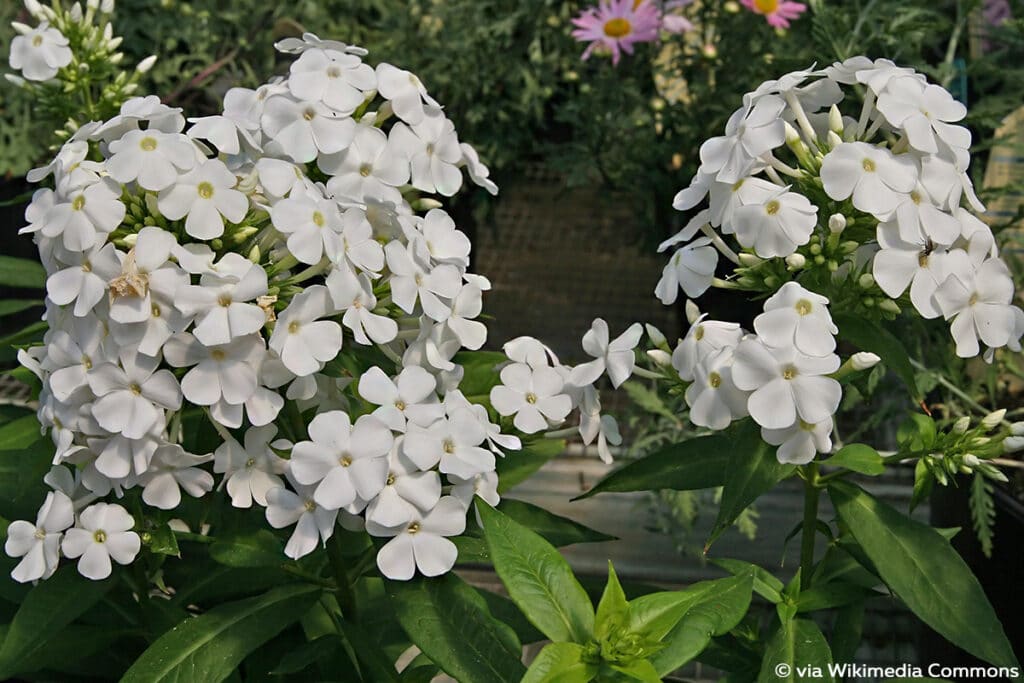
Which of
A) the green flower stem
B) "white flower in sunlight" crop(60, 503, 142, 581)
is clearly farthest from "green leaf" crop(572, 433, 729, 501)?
"white flower in sunlight" crop(60, 503, 142, 581)

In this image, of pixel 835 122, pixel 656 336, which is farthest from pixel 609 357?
pixel 835 122

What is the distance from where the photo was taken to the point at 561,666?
2.56ft

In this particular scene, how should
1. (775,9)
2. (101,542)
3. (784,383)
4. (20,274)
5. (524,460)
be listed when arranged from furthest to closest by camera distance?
(775,9) < (20,274) < (524,460) < (101,542) < (784,383)

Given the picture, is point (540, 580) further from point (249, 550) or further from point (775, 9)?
point (775, 9)

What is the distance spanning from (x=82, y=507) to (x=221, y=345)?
22 centimetres

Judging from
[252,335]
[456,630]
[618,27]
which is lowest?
[618,27]

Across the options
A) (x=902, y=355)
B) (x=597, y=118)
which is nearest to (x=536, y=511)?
(x=902, y=355)

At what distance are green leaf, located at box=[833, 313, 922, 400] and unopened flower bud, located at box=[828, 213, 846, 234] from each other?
0.08 meters

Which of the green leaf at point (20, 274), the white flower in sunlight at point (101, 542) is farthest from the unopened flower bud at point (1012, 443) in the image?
the green leaf at point (20, 274)

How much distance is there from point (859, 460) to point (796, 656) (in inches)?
6.6

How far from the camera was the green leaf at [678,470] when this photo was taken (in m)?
0.94

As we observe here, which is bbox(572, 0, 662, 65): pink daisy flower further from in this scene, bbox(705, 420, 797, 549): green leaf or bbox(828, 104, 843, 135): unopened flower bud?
bbox(705, 420, 797, 549): green leaf

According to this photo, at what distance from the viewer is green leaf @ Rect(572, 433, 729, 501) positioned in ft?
3.08

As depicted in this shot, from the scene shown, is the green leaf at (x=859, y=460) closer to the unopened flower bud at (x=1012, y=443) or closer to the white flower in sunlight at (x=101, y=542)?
the unopened flower bud at (x=1012, y=443)
